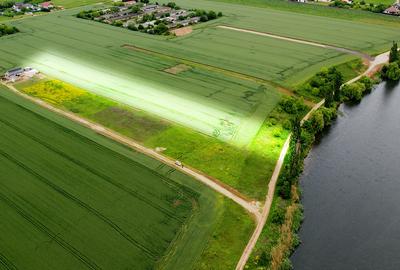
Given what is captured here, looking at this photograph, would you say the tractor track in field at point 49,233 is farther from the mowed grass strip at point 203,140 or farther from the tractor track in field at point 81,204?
the mowed grass strip at point 203,140

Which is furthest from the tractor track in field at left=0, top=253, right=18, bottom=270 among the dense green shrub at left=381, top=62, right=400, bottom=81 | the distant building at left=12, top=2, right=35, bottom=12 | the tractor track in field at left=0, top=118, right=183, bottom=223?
the distant building at left=12, top=2, right=35, bottom=12

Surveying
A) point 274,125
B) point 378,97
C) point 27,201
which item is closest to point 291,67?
point 378,97

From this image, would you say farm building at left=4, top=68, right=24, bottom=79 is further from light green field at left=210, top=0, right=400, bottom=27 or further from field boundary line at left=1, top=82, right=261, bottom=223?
light green field at left=210, top=0, right=400, bottom=27

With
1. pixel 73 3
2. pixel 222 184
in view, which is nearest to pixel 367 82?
pixel 222 184

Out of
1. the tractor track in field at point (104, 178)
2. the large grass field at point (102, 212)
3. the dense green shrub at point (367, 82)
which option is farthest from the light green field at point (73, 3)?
the dense green shrub at point (367, 82)

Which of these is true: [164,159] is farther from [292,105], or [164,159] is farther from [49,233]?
[292,105]
